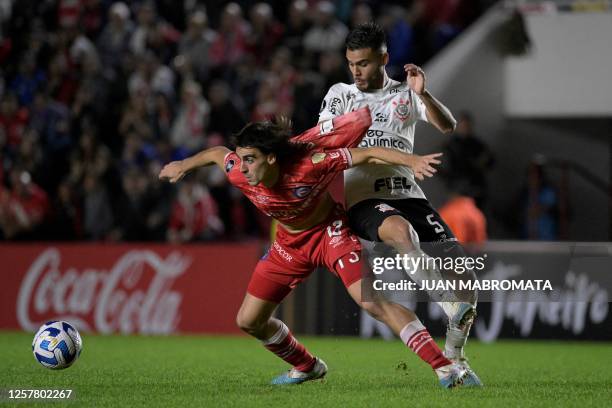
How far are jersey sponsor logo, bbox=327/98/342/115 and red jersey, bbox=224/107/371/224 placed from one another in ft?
1.02

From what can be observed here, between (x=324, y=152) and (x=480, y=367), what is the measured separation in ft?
10.2

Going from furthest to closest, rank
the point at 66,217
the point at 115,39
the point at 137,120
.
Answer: the point at 115,39, the point at 137,120, the point at 66,217

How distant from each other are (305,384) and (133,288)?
21.1 feet

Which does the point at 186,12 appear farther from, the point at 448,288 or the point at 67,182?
the point at 448,288

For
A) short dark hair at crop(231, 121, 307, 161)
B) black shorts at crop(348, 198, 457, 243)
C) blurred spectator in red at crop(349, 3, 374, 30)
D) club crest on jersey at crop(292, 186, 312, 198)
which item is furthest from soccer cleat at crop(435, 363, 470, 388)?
blurred spectator in red at crop(349, 3, 374, 30)

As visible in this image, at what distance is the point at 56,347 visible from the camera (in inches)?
307

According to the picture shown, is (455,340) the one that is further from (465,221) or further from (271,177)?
(465,221)

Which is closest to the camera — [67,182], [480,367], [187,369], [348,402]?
[348,402]

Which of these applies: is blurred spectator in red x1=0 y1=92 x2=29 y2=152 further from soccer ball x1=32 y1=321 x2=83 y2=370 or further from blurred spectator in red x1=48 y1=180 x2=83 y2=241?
soccer ball x1=32 y1=321 x2=83 y2=370

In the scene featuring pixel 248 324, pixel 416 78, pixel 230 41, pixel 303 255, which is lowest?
pixel 248 324

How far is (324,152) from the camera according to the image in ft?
23.5

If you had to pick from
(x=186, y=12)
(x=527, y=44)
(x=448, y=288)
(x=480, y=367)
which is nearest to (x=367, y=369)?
(x=480, y=367)

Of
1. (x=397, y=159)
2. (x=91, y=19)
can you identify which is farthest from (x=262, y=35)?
(x=397, y=159)

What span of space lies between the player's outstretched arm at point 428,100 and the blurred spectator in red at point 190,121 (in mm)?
7553
